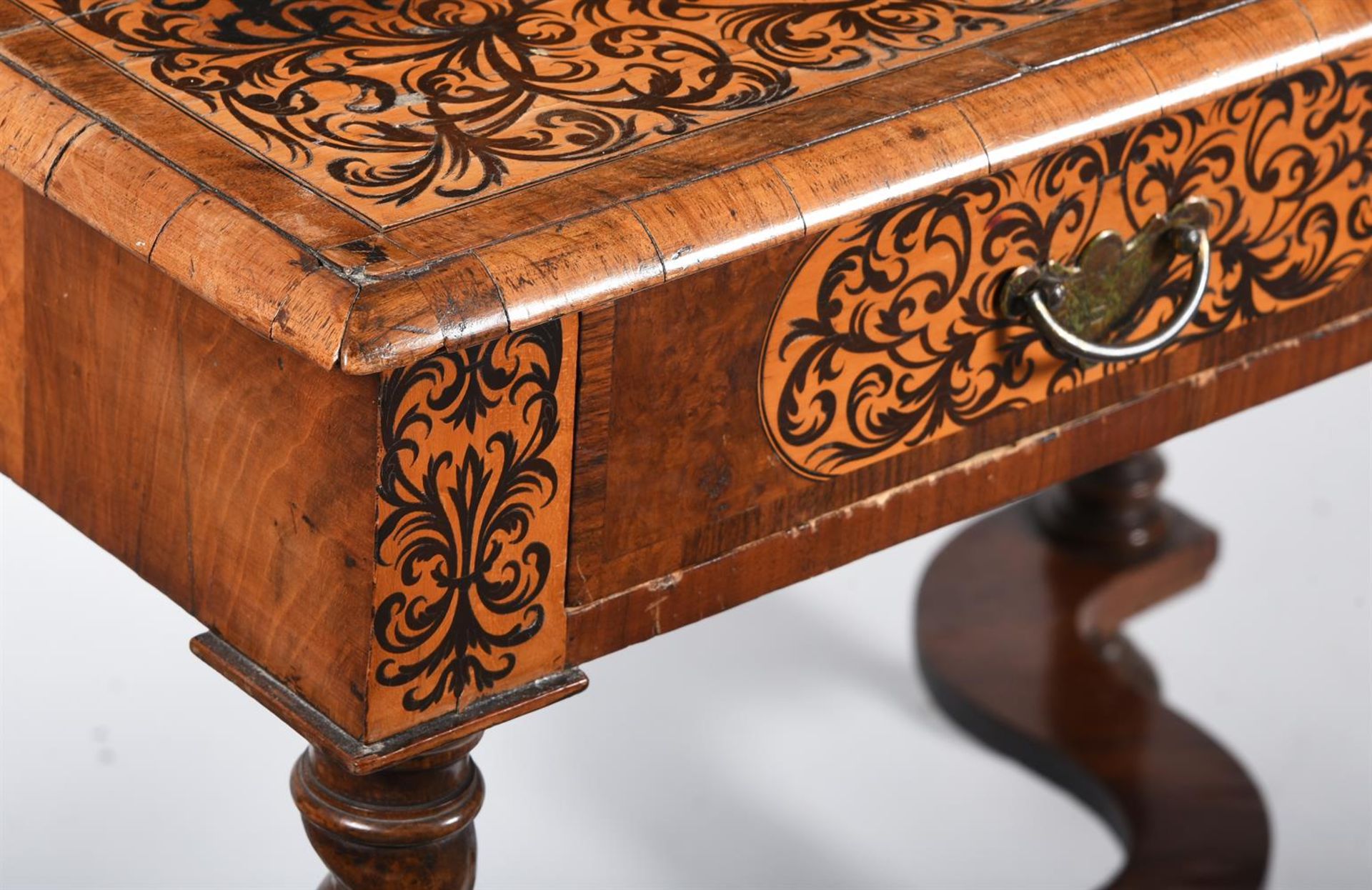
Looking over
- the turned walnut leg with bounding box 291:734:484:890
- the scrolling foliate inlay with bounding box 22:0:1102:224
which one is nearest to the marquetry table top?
the scrolling foliate inlay with bounding box 22:0:1102:224

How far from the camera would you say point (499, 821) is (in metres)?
1.65

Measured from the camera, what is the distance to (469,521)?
3.07 feet

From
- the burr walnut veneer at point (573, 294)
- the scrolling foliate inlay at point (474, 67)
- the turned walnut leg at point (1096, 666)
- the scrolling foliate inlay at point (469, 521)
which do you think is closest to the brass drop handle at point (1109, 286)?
the burr walnut veneer at point (573, 294)

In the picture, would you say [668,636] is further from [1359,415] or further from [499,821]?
[1359,415]

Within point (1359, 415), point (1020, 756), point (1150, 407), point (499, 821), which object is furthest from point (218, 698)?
point (1359, 415)

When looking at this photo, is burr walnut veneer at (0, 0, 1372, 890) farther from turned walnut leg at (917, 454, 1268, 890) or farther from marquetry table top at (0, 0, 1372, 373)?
turned walnut leg at (917, 454, 1268, 890)

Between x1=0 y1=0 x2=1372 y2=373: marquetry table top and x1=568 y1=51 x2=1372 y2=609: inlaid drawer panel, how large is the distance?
34mm

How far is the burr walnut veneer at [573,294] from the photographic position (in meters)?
0.91

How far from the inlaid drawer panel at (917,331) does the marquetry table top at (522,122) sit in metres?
0.03

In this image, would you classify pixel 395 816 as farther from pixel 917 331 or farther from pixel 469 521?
pixel 917 331

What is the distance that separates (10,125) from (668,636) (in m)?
0.93

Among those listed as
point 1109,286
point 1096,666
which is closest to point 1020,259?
point 1109,286

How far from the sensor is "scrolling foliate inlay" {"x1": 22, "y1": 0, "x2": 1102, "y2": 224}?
965 millimetres

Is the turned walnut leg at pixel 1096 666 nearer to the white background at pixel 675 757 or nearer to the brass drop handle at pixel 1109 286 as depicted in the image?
the white background at pixel 675 757
